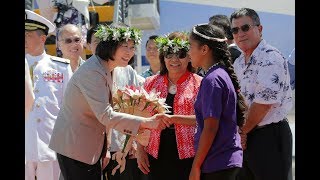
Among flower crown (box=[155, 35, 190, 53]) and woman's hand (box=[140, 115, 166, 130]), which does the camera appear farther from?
woman's hand (box=[140, 115, 166, 130])

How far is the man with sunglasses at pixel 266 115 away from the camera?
12.5ft

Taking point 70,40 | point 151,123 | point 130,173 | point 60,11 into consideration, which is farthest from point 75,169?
point 60,11

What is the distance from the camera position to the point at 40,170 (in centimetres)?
481

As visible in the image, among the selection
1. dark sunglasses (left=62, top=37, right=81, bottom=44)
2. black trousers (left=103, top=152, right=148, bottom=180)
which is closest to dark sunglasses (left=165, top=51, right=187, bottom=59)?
black trousers (left=103, top=152, right=148, bottom=180)

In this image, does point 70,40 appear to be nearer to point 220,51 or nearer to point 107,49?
point 107,49

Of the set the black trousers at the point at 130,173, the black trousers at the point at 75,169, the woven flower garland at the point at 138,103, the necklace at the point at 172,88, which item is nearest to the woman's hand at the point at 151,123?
the woven flower garland at the point at 138,103

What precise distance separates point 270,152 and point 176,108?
884 millimetres

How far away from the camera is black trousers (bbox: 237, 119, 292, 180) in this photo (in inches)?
151

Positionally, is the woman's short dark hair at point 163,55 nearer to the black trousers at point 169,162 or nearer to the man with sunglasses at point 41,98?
the black trousers at point 169,162

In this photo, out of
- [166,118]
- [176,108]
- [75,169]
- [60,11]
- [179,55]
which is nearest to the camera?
[75,169]
